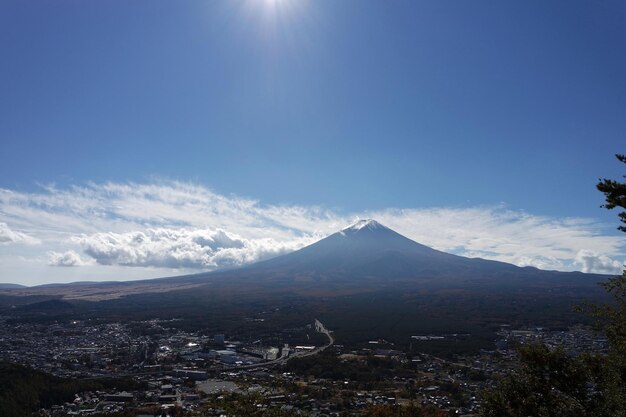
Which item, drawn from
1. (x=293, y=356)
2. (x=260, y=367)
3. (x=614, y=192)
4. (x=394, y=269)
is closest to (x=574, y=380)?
(x=614, y=192)

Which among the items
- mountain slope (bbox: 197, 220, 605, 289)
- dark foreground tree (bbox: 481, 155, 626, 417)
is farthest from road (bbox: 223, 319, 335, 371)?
mountain slope (bbox: 197, 220, 605, 289)

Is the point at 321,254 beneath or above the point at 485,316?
above

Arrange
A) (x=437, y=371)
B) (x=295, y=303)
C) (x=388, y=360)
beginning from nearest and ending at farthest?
1. (x=437, y=371)
2. (x=388, y=360)
3. (x=295, y=303)

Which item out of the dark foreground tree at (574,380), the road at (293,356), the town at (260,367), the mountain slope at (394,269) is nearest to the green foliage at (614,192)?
the dark foreground tree at (574,380)

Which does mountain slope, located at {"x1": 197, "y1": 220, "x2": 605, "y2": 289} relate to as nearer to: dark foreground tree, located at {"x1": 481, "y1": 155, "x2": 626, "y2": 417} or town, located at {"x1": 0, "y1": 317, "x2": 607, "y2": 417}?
town, located at {"x1": 0, "y1": 317, "x2": 607, "y2": 417}

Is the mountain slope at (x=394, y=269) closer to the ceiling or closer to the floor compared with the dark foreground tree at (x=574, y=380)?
closer to the ceiling

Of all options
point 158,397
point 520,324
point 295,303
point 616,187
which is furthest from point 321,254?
point 616,187

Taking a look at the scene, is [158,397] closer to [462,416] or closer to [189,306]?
[462,416]

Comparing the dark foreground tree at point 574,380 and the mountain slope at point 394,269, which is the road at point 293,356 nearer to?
the dark foreground tree at point 574,380

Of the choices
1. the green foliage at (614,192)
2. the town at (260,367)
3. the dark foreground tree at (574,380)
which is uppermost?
the green foliage at (614,192)
